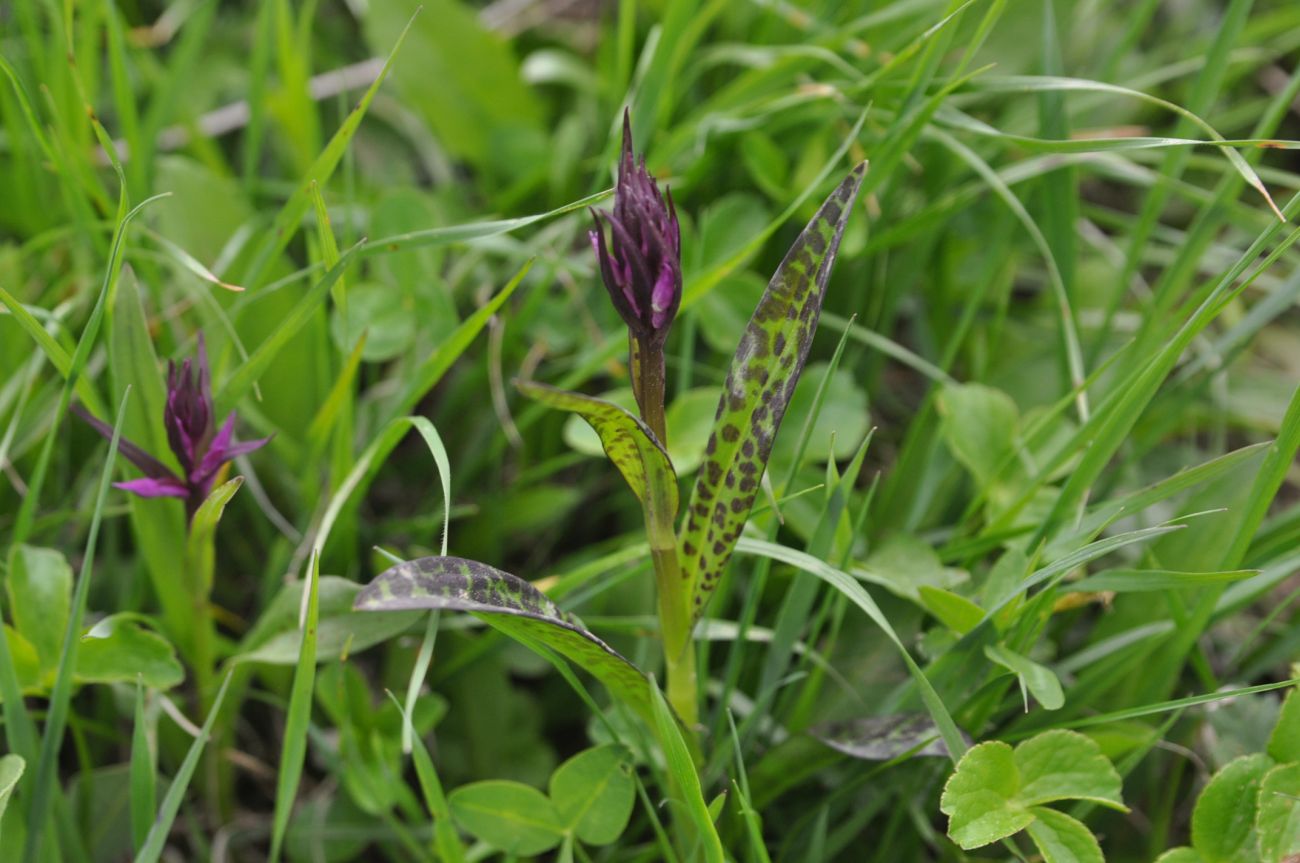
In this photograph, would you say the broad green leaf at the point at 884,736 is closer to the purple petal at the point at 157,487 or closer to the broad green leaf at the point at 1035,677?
the broad green leaf at the point at 1035,677

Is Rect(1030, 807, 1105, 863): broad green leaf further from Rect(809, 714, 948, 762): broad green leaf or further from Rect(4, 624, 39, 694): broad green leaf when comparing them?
Rect(4, 624, 39, 694): broad green leaf

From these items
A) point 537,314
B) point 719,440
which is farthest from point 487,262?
point 719,440

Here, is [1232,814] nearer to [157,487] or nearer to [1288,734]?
[1288,734]

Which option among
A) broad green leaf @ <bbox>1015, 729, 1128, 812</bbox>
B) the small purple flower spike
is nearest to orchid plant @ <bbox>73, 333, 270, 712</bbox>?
the small purple flower spike

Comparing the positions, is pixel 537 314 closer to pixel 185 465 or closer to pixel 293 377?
pixel 293 377

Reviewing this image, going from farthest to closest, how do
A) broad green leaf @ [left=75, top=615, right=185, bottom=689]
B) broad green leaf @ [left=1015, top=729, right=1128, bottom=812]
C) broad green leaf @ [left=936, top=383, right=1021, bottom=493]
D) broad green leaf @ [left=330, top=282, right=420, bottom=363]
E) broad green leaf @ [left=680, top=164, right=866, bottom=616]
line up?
broad green leaf @ [left=330, top=282, right=420, bottom=363] → broad green leaf @ [left=936, top=383, right=1021, bottom=493] → broad green leaf @ [left=75, top=615, right=185, bottom=689] → broad green leaf @ [left=1015, top=729, right=1128, bottom=812] → broad green leaf @ [left=680, top=164, right=866, bottom=616]

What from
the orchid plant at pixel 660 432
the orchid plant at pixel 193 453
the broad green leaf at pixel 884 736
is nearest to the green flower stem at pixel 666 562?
the orchid plant at pixel 660 432
